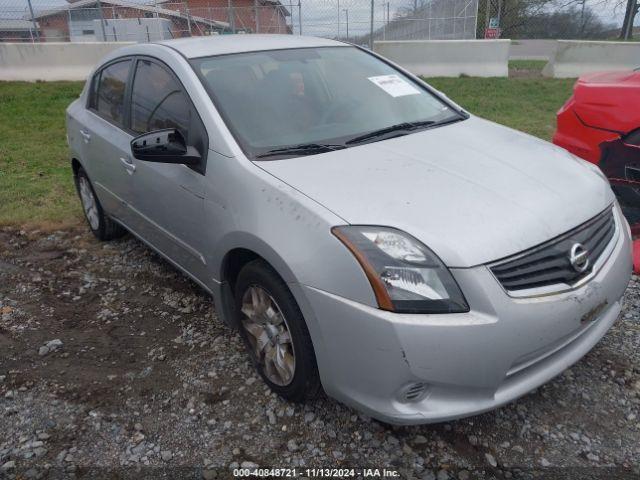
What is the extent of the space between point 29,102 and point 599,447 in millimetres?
11596

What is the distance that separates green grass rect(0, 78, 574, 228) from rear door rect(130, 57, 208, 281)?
2.16m

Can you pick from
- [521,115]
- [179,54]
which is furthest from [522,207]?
[521,115]

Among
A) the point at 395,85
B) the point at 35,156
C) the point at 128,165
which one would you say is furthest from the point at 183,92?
the point at 35,156

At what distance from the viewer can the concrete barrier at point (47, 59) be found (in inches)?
494

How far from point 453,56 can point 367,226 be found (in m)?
11.3

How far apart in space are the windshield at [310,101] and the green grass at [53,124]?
298cm

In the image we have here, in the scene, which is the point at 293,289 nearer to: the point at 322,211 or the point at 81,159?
the point at 322,211

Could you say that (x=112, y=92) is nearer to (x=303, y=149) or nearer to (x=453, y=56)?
→ (x=303, y=149)

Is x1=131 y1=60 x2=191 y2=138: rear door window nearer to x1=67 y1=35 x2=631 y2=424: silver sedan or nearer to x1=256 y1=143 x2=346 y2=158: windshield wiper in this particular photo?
x1=67 y1=35 x2=631 y2=424: silver sedan

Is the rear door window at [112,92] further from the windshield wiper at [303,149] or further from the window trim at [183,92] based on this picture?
the windshield wiper at [303,149]

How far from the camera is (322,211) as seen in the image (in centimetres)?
220

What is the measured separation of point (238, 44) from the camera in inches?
136

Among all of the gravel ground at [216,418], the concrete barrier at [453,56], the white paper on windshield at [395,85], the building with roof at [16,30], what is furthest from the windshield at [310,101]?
the building with roof at [16,30]

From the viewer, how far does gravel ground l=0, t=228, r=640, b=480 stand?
2.32 metres
